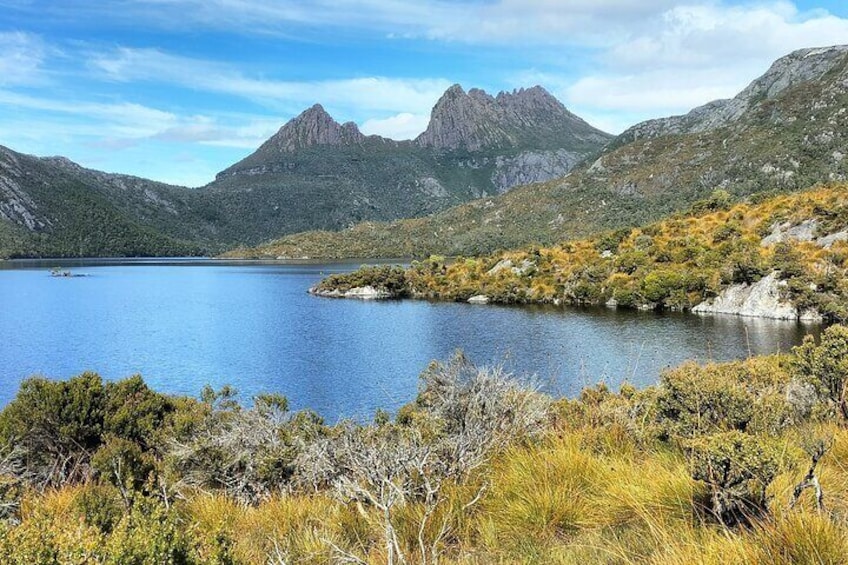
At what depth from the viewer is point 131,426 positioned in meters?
13.0

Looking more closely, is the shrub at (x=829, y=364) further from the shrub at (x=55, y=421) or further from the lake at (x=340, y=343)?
the shrub at (x=55, y=421)

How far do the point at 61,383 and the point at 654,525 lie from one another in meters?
13.9

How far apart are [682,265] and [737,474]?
67.9m

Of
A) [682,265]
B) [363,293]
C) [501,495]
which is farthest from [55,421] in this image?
[363,293]

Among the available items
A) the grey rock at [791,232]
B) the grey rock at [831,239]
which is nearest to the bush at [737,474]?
the grey rock at [831,239]

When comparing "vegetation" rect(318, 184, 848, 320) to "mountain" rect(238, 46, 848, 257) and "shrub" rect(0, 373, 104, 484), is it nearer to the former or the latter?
"shrub" rect(0, 373, 104, 484)

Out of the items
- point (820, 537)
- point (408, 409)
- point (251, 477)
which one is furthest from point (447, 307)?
point (820, 537)

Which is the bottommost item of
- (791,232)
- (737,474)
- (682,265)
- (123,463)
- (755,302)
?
(755,302)

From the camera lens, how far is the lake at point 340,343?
32.2m

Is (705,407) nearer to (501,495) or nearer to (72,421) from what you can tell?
(501,495)

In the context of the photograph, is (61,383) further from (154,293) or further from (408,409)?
(154,293)

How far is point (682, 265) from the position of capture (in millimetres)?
64875

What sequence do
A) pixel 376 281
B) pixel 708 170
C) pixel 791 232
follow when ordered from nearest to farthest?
pixel 791 232 < pixel 376 281 < pixel 708 170

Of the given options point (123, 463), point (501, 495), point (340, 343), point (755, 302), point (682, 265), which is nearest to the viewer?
point (501, 495)
